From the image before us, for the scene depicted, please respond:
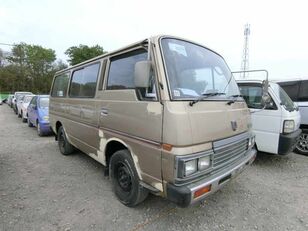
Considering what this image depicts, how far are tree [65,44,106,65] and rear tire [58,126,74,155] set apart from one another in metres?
38.1

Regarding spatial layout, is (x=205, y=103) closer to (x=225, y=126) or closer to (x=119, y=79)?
(x=225, y=126)

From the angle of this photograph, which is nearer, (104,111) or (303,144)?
(104,111)

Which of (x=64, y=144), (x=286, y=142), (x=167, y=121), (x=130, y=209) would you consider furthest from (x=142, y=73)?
(x=64, y=144)

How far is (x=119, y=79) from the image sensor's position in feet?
10.2

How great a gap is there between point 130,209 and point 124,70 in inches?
76.4

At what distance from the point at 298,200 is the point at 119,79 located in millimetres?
3263

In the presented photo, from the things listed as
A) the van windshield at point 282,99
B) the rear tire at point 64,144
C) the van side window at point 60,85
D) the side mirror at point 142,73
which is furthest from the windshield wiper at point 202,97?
the rear tire at point 64,144

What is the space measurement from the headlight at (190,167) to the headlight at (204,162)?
70mm

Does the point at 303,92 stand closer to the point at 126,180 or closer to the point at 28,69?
the point at 126,180

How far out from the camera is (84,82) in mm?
4191

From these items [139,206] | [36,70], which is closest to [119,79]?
[139,206]

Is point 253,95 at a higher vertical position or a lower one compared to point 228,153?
higher

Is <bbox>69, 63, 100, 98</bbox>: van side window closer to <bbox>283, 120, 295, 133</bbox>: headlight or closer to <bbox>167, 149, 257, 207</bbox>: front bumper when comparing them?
<bbox>167, 149, 257, 207</bbox>: front bumper

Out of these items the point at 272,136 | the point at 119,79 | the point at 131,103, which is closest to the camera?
the point at 131,103
